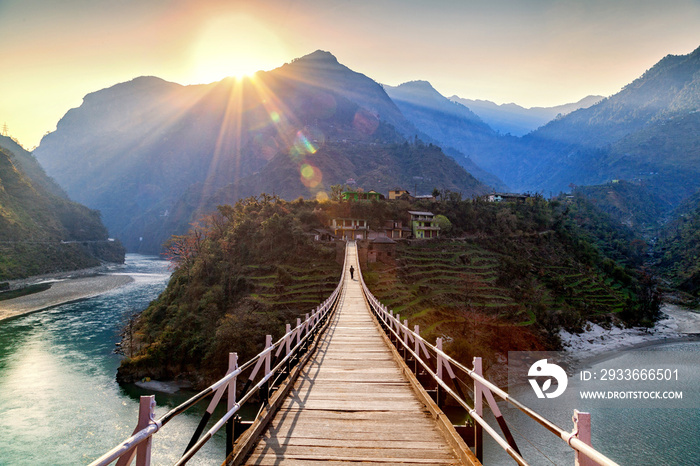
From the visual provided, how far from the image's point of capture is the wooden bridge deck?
4008 mm

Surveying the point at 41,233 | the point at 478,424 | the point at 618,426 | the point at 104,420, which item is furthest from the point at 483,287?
the point at 41,233

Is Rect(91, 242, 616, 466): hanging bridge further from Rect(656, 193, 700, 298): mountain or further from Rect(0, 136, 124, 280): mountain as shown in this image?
Rect(656, 193, 700, 298): mountain

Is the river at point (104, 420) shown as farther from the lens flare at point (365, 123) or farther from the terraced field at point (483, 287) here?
the lens flare at point (365, 123)

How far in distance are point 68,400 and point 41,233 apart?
220 ft

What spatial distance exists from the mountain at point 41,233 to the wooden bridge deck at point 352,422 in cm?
7335

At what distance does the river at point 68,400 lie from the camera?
1962 centimetres

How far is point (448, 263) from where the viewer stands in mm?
44156

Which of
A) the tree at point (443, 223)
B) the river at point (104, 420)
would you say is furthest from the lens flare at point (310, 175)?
the river at point (104, 420)

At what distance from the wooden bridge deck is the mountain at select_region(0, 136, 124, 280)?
241 feet

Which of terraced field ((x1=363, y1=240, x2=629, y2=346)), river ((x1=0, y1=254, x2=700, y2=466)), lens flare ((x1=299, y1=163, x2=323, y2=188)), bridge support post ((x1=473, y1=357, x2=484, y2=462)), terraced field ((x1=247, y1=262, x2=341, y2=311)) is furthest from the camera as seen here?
lens flare ((x1=299, y1=163, x2=323, y2=188))

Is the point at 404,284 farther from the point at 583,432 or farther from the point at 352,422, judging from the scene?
the point at 583,432

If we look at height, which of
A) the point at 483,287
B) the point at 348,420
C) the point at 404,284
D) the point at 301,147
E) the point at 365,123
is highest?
the point at 365,123

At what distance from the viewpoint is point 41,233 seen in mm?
73625

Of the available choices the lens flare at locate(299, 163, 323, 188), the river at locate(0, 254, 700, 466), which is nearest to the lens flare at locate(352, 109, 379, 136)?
the lens flare at locate(299, 163, 323, 188)
